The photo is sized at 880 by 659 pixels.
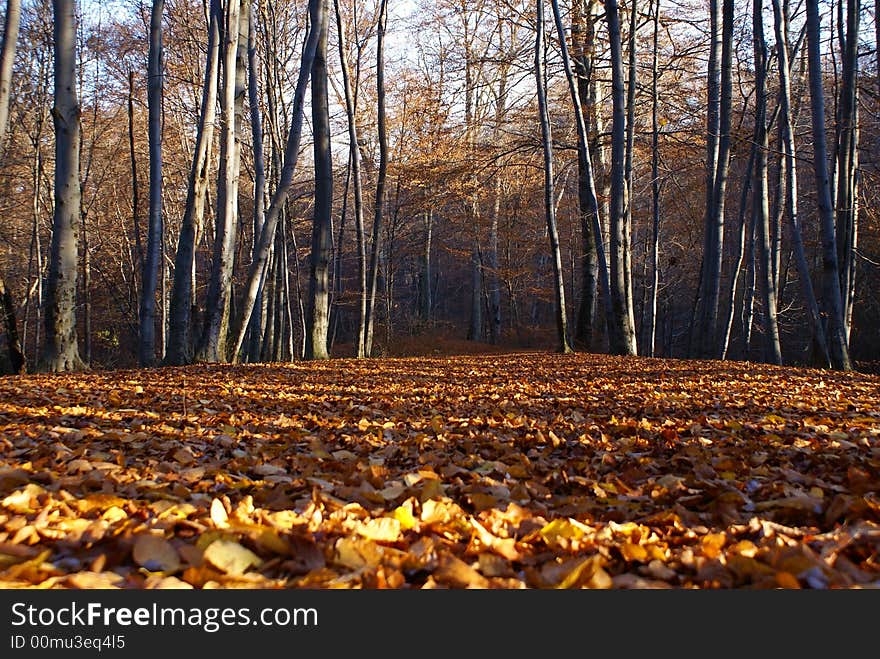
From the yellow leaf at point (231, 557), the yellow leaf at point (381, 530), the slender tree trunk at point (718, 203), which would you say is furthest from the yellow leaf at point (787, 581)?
the slender tree trunk at point (718, 203)

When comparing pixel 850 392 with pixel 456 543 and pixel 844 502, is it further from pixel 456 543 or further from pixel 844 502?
pixel 456 543

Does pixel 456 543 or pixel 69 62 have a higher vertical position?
pixel 69 62

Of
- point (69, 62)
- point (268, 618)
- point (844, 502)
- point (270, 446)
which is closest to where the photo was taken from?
point (268, 618)

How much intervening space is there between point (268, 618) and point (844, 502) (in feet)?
6.54

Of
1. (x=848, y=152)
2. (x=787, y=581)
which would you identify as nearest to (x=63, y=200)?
(x=787, y=581)

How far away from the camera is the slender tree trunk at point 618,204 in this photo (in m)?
12.2

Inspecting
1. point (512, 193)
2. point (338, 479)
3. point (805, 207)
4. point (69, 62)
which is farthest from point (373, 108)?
point (338, 479)

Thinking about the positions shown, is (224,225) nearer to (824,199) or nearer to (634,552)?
(824,199)

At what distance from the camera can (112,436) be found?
3650 millimetres

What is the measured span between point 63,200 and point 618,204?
9538 millimetres

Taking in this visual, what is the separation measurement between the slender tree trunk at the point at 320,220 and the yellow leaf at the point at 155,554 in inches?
411

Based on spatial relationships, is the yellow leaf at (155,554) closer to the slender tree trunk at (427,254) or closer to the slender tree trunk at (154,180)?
the slender tree trunk at (154,180)

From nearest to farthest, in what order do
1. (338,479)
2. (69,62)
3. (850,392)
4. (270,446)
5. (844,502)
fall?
(844,502) < (338,479) < (270,446) < (850,392) < (69,62)

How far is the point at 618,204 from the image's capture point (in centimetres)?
1224
